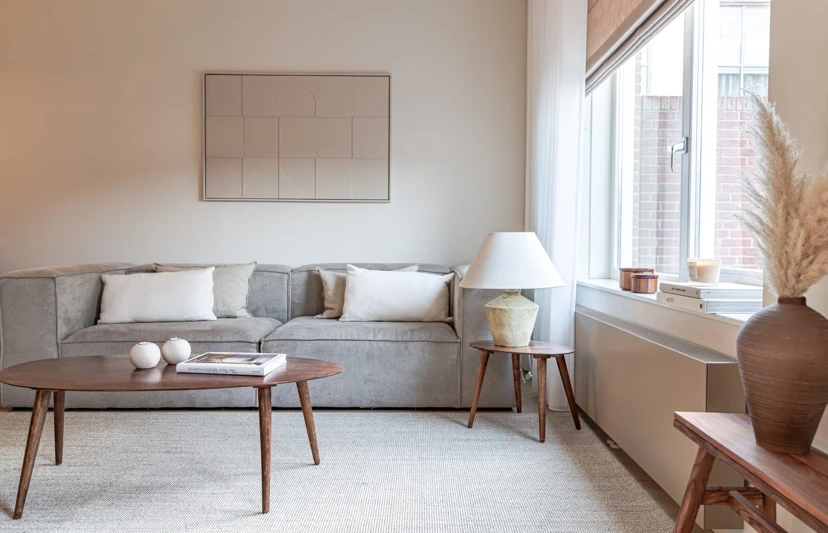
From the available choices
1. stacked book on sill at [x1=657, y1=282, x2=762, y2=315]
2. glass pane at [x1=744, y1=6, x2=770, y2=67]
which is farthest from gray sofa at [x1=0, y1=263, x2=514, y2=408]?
glass pane at [x1=744, y1=6, x2=770, y2=67]

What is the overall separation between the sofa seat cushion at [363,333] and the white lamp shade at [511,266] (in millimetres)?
461

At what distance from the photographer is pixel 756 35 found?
2217mm

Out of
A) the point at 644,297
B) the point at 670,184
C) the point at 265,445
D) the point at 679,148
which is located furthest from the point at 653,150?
the point at 265,445

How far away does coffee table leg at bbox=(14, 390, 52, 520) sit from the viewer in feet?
6.47

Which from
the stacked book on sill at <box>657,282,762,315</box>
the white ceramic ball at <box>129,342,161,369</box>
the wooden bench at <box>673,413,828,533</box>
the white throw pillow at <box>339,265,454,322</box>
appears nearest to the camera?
the wooden bench at <box>673,413,828,533</box>

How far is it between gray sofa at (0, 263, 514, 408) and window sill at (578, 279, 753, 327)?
578 mm

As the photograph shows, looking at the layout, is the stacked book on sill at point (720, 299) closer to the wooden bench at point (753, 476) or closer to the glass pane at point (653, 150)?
the wooden bench at point (753, 476)

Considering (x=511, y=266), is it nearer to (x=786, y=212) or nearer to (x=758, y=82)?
(x=758, y=82)

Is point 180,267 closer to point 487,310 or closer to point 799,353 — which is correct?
point 487,310

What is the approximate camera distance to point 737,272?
228cm

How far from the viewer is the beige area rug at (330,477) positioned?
1948 millimetres

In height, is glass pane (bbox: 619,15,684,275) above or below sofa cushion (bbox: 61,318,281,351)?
above

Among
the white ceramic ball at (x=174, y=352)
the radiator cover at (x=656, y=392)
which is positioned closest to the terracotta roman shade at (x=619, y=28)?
the radiator cover at (x=656, y=392)

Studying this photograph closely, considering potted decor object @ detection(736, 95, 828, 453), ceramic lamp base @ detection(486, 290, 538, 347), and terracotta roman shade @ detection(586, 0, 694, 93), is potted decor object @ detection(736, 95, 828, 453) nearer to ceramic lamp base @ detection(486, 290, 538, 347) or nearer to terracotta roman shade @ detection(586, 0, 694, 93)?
terracotta roman shade @ detection(586, 0, 694, 93)
